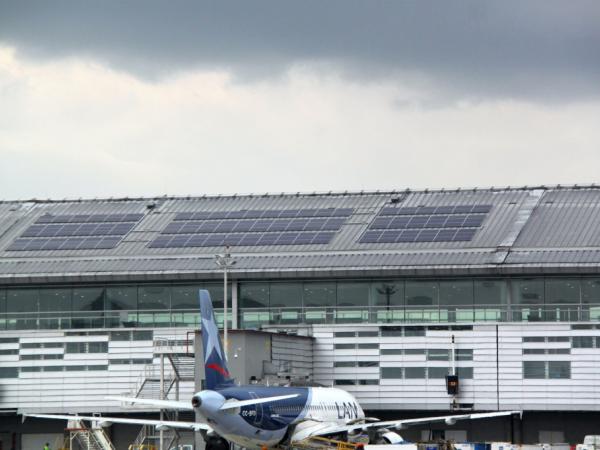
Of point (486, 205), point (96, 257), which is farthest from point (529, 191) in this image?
point (96, 257)

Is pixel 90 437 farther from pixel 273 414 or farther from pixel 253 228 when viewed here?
pixel 273 414

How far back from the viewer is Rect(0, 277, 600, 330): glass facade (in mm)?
105125

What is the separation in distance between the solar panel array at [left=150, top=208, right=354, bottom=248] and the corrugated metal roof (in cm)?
90

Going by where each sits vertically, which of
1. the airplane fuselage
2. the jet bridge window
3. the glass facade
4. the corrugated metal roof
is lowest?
the airplane fuselage

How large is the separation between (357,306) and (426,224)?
907cm

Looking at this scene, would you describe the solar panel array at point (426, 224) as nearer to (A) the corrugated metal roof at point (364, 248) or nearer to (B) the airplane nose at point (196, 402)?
(A) the corrugated metal roof at point (364, 248)

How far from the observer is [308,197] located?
399 feet

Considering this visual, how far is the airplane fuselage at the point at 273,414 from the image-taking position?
78.8 meters

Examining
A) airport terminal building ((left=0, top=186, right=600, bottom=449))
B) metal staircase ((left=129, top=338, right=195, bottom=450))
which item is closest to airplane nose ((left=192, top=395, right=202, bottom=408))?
airport terminal building ((left=0, top=186, right=600, bottom=449))

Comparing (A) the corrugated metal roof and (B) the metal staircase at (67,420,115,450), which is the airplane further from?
(A) the corrugated metal roof

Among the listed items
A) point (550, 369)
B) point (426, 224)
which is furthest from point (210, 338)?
point (426, 224)

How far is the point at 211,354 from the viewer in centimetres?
8131

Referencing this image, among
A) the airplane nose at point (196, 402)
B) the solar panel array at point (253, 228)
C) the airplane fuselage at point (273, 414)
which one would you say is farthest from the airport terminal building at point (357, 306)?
the airplane nose at point (196, 402)

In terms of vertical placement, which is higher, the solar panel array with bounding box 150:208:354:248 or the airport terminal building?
the solar panel array with bounding box 150:208:354:248
